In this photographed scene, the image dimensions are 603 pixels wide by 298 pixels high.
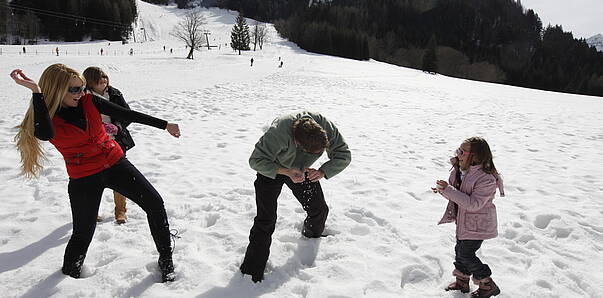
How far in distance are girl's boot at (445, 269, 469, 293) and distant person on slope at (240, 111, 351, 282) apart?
1564 mm

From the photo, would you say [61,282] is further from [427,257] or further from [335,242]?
[427,257]

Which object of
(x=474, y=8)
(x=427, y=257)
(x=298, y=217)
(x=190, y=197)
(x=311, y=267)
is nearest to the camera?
(x=311, y=267)

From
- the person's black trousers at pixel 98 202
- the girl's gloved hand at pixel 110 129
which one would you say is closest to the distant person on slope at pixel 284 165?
the person's black trousers at pixel 98 202

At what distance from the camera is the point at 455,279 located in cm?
357

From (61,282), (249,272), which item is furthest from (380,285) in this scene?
(61,282)

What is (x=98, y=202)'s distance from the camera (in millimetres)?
3119

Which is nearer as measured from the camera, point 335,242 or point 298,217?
point 335,242

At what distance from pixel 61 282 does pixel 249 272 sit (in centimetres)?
183

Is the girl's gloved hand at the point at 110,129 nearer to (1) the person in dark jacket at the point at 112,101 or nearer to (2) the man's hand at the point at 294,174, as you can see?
(1) the person in dark jacket at the point at 112,101

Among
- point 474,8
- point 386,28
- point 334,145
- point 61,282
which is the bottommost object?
point 61,282

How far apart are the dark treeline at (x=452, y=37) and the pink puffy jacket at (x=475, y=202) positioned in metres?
98.5

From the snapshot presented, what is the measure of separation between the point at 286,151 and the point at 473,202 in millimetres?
1759

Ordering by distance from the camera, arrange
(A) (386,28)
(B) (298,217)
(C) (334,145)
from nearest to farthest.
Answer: (C) (334,145) → (B) (298,217) → (A) (386,28)

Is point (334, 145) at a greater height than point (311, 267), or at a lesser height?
greater
